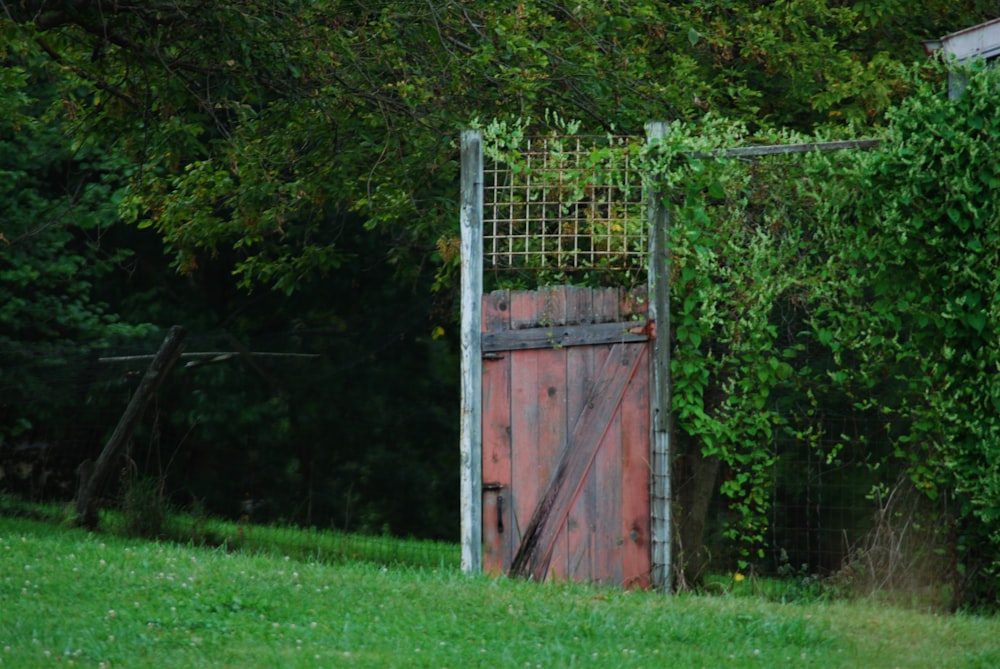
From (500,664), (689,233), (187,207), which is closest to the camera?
(500,664)

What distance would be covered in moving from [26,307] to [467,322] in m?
10.4

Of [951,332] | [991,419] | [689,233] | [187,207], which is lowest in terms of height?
[991,419]

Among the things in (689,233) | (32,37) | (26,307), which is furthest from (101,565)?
(26,307)

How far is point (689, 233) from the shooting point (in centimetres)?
708

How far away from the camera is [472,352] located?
737 centimetres

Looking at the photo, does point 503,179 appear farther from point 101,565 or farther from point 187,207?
point 187,207

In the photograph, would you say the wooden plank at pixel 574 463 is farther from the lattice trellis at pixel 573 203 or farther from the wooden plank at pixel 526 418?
the lattice trellis at pixel 573 203

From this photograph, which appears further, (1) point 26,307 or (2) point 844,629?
(1) point 26,307

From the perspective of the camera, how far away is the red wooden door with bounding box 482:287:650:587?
7.26 m

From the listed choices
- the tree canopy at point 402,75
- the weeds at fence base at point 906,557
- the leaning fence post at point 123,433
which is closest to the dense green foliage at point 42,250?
the leaning fence post at point 123,433

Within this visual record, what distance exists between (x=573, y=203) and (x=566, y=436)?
1416mm

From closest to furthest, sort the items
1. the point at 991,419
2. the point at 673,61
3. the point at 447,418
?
the point at 991,419 → the point at 673,61 → the point at 447,418

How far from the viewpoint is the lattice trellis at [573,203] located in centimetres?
729

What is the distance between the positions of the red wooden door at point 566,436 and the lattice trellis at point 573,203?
0.25 metres
